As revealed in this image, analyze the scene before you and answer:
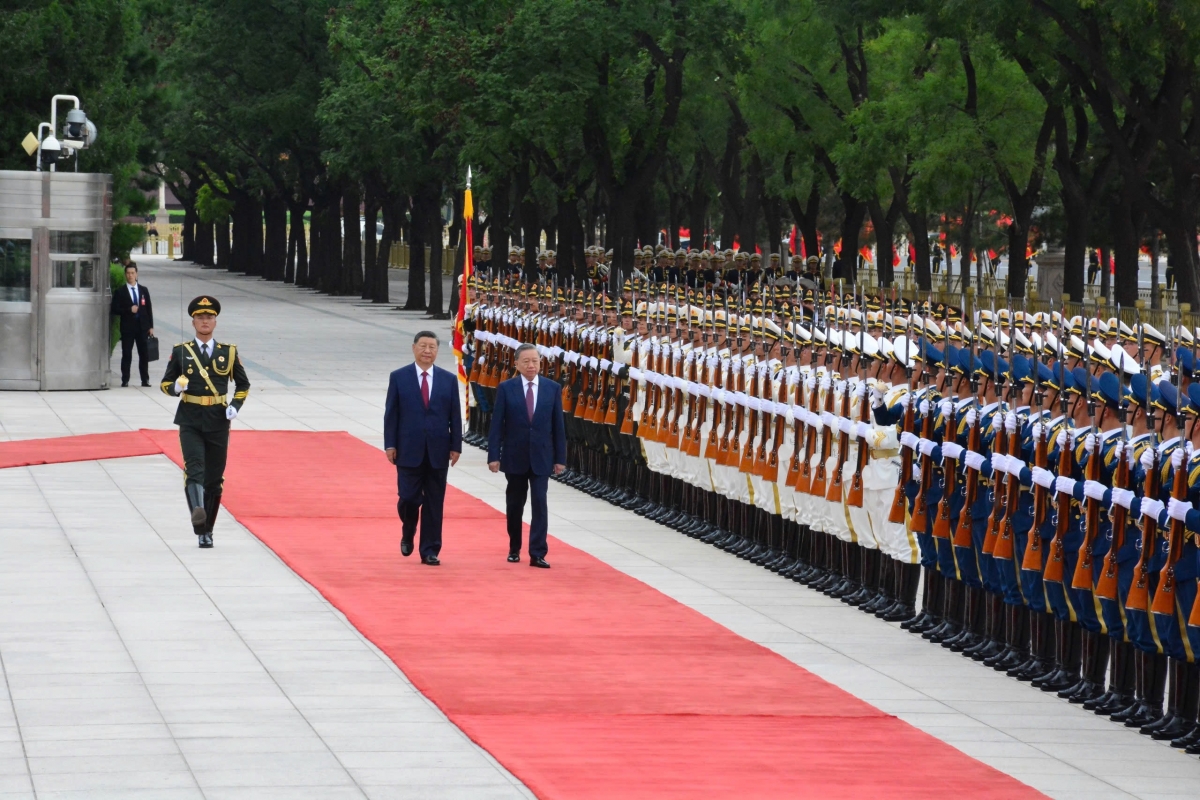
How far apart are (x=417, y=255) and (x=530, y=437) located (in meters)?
40.4

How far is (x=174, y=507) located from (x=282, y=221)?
191 ft

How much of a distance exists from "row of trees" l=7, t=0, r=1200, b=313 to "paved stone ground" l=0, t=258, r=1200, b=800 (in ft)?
49.5

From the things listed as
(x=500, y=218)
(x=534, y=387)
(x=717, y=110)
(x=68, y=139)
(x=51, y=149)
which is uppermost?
(x=717, y=110)

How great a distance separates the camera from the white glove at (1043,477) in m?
10.6

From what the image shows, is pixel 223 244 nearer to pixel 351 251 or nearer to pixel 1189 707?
pixel 351 251

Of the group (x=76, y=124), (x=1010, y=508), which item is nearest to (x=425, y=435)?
(x=1010, y=508)

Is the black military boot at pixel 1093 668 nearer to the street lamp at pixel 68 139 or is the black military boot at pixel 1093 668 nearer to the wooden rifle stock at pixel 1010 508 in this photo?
the wooden rifle stock at pixel 1010 508

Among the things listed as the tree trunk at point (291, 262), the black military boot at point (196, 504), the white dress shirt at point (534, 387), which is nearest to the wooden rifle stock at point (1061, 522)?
the white dress shirt at point (534, 387)

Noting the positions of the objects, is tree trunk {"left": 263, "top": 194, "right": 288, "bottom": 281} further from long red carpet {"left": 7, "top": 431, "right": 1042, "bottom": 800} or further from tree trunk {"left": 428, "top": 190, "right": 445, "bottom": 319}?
long red carpet {"left": 7, "top": 431, "right": 1042, "bottom": 800}

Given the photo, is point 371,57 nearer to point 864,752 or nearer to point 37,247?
point 37,247

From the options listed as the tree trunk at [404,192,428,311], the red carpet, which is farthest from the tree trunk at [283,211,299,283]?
the red carpet

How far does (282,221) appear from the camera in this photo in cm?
7475

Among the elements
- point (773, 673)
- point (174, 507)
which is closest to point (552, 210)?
point (174, 507)

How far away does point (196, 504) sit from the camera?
49.0 ft
